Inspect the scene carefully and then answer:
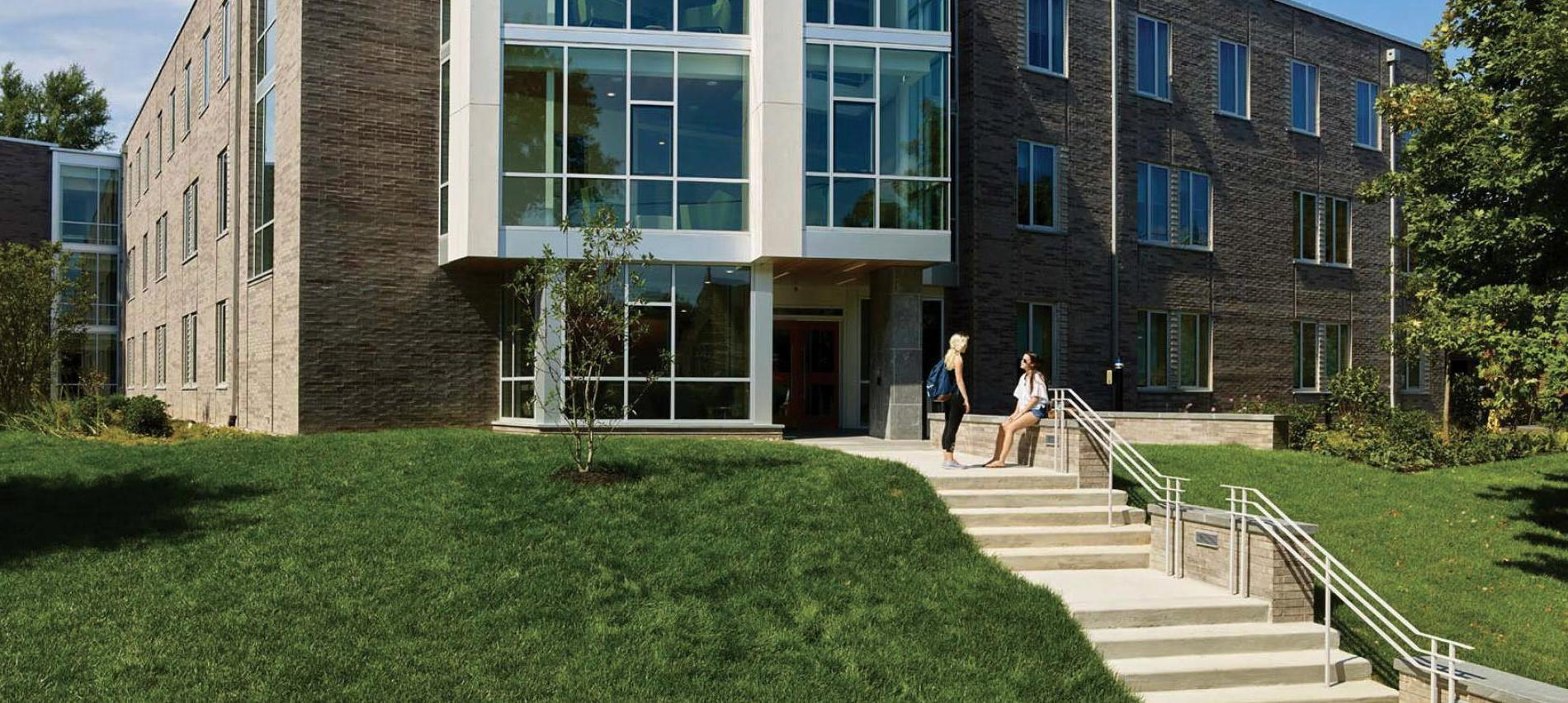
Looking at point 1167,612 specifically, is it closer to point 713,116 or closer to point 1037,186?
point 713,116

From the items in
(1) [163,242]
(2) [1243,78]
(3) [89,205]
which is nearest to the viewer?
(2) [1243,78]

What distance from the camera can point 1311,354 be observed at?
26141mm

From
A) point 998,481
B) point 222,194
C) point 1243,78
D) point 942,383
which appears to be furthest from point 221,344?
point 1243,78

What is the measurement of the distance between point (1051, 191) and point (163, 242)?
985 inches

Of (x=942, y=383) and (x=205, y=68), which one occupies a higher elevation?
(x=205, y=68)

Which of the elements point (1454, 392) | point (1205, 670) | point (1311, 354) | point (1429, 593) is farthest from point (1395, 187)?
point (1454, 392)

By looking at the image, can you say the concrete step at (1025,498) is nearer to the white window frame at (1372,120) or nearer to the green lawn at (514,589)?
Result: the green lawn at (514,589)

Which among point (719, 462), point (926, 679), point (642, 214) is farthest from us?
point (642, 214)

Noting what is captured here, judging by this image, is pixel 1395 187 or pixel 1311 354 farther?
pixel 1311 354

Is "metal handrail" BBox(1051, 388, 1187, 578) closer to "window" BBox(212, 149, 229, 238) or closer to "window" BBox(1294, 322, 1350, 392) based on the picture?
"window" BBox(1294, 322, 1350, 392)

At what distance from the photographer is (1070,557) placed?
1078 centimetres

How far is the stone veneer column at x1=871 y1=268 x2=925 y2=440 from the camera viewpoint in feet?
→ 59.6

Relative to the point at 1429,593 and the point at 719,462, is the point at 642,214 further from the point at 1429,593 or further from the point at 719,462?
the point at 1429,593

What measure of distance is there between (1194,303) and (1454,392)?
7712 mm
